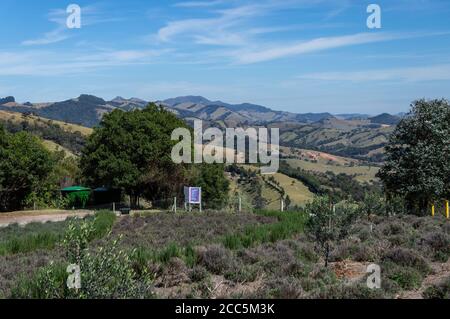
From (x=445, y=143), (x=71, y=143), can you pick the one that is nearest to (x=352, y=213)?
(x=445, y=143)

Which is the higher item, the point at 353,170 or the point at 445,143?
the point at 445,143

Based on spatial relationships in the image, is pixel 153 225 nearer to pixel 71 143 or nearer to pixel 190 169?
pixel 190 169

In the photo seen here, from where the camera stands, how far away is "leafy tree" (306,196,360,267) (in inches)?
519

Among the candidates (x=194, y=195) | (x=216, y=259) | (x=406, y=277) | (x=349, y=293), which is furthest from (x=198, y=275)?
(x=194, y=195)

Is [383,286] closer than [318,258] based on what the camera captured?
Yes

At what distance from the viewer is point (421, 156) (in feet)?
92.3

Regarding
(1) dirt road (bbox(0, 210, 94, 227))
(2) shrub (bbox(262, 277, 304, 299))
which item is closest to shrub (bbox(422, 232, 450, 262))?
(2) shrub (bbox(262, 277, 304, 299))

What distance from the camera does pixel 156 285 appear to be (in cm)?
1138

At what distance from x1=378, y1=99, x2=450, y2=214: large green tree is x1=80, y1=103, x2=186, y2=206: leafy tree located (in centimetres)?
1747

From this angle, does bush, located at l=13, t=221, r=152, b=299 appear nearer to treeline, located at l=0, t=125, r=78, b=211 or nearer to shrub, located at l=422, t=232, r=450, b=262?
shrub, located at l=422, t=232, r=450, b=262

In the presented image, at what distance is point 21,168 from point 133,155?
8.69 meters

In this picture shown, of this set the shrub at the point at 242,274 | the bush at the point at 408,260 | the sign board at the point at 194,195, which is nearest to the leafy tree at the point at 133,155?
the sign board at the point at 194,195

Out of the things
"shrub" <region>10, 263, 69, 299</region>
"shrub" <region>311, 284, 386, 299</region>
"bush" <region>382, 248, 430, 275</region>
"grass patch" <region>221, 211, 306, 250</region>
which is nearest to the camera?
"shrub" <region>10, 263, 69, 299</region>
